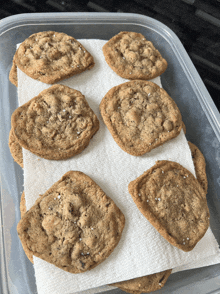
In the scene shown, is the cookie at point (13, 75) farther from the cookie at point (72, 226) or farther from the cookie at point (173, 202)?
the cookie at point (173, 202)

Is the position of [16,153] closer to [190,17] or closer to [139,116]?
[139,116]

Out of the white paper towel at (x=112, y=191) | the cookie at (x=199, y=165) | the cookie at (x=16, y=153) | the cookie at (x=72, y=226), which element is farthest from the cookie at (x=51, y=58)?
the cookie at (x=199, y=165)

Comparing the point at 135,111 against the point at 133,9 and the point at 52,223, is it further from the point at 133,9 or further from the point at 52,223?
the point at 133,9

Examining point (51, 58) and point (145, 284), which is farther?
point (51, 58)

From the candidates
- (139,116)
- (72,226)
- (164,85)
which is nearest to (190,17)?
(164,85)

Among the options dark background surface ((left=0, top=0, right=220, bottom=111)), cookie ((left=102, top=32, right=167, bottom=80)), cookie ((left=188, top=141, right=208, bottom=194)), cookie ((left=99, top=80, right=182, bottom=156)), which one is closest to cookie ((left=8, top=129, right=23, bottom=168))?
cookie ((left=99, top=80, right=182, bottom=156))

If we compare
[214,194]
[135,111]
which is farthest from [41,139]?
[214,194]
